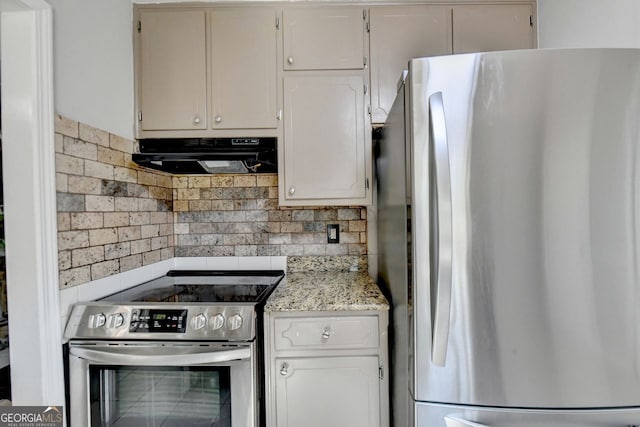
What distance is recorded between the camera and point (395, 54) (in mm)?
1595

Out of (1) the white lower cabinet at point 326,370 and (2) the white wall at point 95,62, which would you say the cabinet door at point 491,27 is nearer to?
(1) the white lower cabinet at point 326,370

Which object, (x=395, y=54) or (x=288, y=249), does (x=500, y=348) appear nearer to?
(x=288, y=249)

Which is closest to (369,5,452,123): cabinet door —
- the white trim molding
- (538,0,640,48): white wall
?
(538,0,640,48): white wall

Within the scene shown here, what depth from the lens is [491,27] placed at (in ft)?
5.20

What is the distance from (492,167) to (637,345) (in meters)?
0.68

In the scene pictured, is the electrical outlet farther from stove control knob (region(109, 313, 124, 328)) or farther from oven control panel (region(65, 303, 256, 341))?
stove control knob (region(109, 313, 124, 328))

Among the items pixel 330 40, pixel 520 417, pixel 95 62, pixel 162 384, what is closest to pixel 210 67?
pixel 95 62

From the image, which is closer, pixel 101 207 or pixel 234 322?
pixel 234 322

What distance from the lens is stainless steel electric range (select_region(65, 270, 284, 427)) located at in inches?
46.1

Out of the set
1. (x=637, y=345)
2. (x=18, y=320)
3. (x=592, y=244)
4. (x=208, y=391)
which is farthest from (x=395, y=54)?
(x=18, y=320)

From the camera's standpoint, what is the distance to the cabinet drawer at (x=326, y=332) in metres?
1.31

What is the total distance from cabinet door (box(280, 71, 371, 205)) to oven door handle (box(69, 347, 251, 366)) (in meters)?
0.79

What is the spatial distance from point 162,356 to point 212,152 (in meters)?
0.88

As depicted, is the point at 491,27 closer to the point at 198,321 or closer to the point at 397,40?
the point at 397,40
